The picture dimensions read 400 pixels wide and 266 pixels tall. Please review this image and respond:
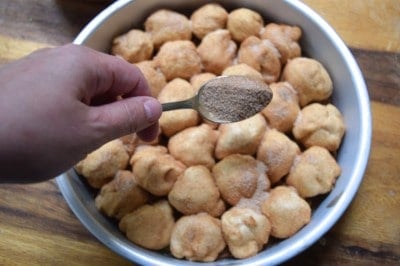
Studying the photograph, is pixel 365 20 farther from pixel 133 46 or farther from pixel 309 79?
pixel 133 46

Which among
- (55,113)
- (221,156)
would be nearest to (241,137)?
(221,156)

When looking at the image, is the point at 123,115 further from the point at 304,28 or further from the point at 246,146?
the point at 304,28

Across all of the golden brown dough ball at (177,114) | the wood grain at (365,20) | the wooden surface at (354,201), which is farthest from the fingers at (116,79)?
the wood grain at (365,20)

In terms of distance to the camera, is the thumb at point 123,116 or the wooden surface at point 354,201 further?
the wooden surface at point 354,201

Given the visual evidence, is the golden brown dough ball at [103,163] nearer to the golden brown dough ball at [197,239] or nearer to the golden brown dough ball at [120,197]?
the golden brown dough ball at [120,197]

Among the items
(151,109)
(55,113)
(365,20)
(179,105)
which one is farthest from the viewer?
(365,20)

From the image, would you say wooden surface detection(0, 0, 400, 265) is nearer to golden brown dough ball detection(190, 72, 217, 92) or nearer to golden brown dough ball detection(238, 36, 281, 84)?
golden brown dough ball detection(238, 36, 281, 84)

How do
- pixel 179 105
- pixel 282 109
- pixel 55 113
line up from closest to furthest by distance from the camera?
1. pixel 55 113
2. pixel 179 105
3. pixel 282 109
